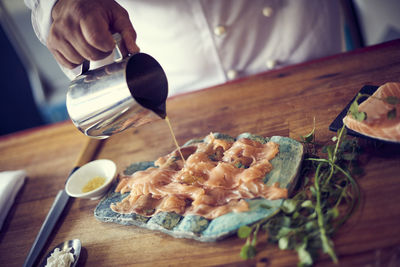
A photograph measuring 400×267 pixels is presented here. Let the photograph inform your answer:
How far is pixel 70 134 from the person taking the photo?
2.65m

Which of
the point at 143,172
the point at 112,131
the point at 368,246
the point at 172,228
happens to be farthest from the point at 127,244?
the point at 368,246

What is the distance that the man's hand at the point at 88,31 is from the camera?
1481mm

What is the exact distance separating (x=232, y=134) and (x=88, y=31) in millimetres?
985

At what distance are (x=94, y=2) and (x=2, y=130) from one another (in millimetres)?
3868

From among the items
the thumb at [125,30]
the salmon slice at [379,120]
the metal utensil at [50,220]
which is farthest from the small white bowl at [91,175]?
the salmon slice at [379,120]

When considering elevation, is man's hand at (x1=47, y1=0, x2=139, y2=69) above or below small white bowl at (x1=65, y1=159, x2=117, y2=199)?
above

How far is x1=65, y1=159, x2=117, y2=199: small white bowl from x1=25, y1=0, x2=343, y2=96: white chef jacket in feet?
2.12

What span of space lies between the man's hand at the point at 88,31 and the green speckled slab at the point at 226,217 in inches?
31.5

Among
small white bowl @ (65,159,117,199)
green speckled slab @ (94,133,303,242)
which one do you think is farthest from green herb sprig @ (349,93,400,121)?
small white bowl @ (65,159,117,199)

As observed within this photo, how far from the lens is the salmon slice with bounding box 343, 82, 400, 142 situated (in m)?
1.39

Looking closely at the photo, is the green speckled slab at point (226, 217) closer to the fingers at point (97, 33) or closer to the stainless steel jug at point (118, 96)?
the stainless steel jug at point (118, 96)

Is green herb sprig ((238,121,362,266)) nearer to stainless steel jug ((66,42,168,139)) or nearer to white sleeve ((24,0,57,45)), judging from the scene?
stainless steel jug ((66,42,168,139))

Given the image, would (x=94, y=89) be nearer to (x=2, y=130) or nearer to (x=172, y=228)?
(x=172, y=228)

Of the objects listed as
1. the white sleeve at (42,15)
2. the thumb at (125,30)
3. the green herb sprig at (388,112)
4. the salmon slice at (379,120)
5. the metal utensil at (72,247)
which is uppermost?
the white sleeve at (42,15)
